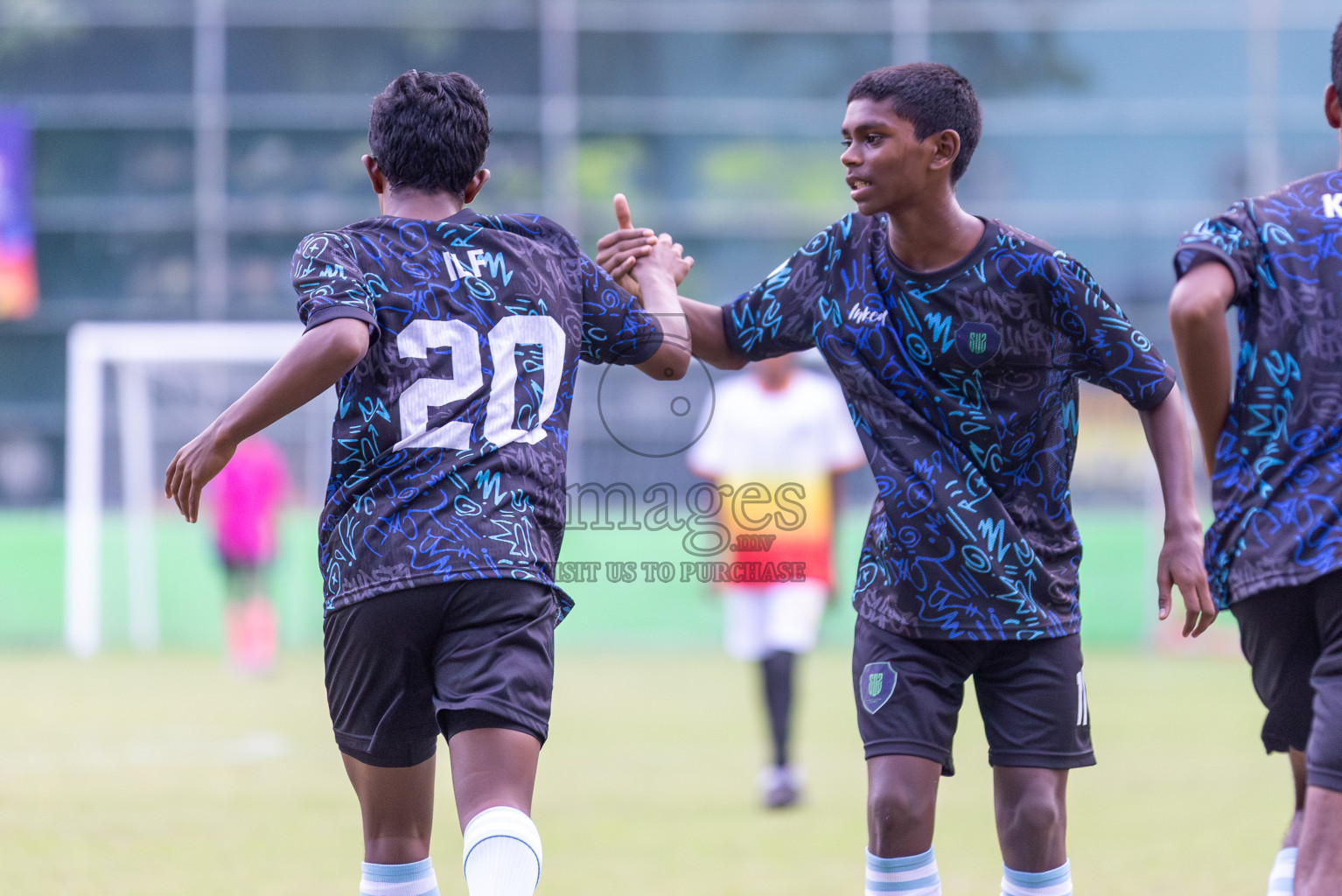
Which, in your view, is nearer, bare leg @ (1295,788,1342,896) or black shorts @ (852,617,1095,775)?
bare leg @ (1295,788,1342,896)

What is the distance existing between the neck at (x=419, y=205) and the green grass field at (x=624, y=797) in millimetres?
2747

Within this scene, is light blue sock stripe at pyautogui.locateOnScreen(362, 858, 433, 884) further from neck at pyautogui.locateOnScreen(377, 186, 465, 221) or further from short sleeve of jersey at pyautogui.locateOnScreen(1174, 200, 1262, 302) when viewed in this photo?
short sleeve of jersey at pyautogui.locateOnScreen(1174, 200, 1262, 302)

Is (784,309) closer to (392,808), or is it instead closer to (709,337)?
(709,337)

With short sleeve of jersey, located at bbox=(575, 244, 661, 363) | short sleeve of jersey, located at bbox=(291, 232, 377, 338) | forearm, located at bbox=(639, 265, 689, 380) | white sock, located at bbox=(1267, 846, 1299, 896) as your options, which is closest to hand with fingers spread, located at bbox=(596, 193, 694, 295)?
forearm, located at bbox=(639, 265, 689, 380)

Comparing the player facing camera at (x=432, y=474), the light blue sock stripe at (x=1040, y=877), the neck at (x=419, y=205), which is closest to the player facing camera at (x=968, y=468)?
the light blue sock stripe at (x=1040, y=877)

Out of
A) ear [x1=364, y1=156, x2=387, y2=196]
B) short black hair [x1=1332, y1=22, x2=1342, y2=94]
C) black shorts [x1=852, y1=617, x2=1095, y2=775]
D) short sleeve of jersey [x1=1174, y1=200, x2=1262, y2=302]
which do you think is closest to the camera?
short sleeve of jersey [x1=1174, y1=200, x2=1262, y2=302]

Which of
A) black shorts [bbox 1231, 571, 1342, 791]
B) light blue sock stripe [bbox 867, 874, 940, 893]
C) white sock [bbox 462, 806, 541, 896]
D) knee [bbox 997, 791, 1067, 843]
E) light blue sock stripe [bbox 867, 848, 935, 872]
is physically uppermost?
black shorts [bbox 1231, 571, 1342, 791]

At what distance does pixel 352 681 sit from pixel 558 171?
63.3ft

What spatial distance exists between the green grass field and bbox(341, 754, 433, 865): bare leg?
6.67 ft

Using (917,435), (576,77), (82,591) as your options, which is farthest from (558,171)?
(917,435)

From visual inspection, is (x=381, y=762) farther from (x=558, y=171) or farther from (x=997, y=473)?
(x=558, y=171)

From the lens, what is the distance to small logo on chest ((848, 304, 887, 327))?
3658 mm

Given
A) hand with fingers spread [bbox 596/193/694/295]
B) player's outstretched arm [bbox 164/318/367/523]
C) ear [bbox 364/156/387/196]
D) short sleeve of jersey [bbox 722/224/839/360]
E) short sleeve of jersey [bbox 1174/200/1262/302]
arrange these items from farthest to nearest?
hand with fingers spread [bbox 596/193/694/295], short sleeve of jersey [bbox 722/224/839/360], ear [bbox 364/156/387/196], short sleeve of jersey [bbox 1174/200/1262/302], player's outstretched arm [bbox 164/318/367/523]

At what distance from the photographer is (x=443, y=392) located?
319 centimetres
